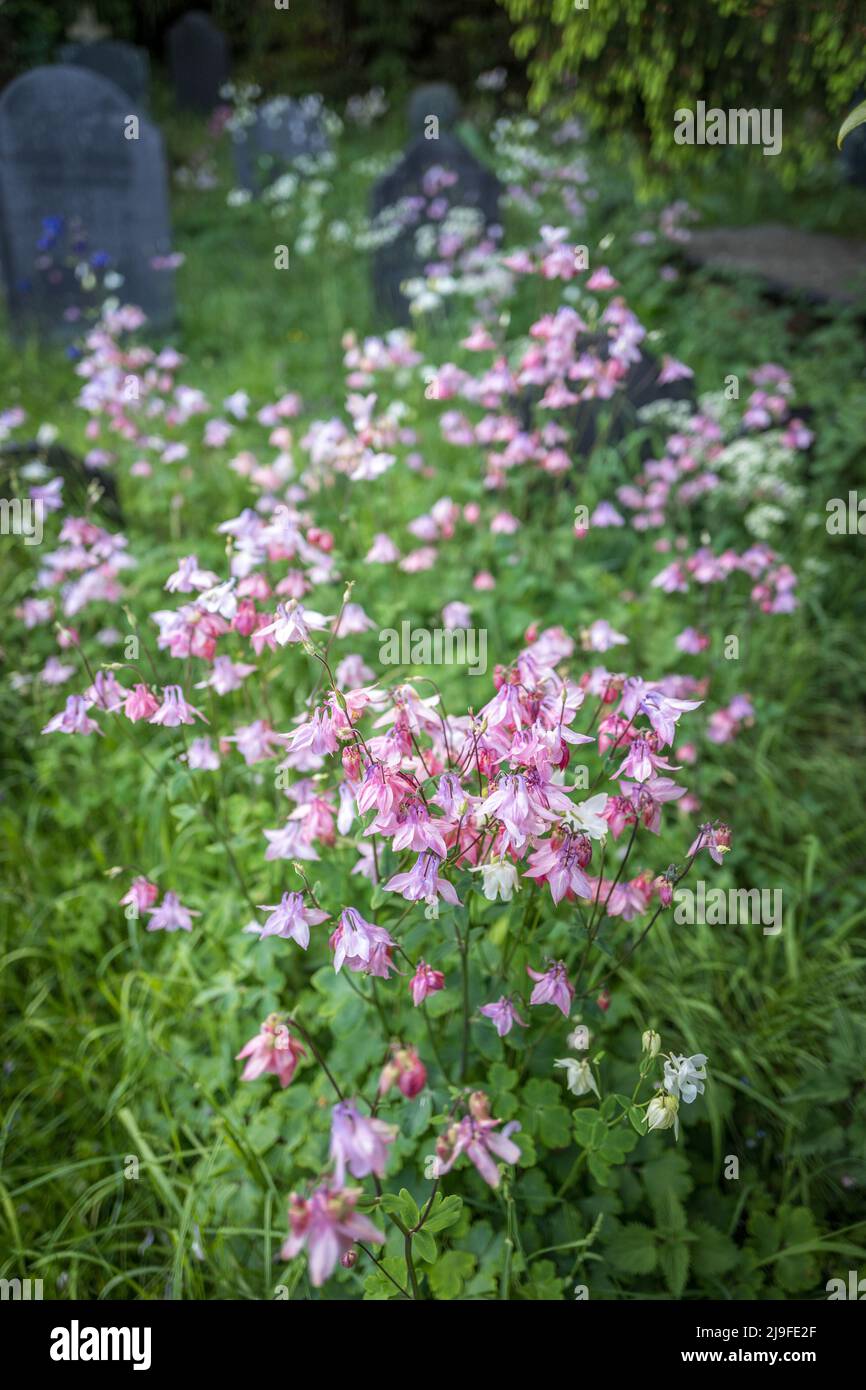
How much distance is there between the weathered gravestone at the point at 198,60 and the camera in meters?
13.1

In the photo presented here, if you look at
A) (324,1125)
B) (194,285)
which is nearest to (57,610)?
(324,1125)

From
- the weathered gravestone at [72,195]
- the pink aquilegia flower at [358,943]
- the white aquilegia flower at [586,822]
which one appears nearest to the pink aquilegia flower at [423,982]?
the pink aquilegia flower at [358,943]

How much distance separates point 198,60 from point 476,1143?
15.6 metres

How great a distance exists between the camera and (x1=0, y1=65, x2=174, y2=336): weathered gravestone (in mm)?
5812

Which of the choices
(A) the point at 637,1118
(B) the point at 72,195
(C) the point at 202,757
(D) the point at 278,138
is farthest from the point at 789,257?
(D) the point at 278,138

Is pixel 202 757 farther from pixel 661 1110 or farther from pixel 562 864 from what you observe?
pixel 661 1110

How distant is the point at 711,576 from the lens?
282cm

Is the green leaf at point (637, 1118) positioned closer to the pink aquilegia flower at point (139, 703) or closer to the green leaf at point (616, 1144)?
the green leaf at point (616, 1144)

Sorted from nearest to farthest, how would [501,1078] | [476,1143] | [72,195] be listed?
[476,1143], [501,1078], [72,195]

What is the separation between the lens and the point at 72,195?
6.06 m

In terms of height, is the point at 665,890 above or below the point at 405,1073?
above

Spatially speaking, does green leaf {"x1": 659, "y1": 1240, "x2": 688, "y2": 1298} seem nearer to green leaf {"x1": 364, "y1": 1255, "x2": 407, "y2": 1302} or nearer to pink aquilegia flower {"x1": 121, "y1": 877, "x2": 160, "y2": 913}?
green leaf {"x1": 364, "y1": 1255, "x2": 407, "y2": 1302}

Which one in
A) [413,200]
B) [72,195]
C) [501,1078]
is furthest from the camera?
[72,195]

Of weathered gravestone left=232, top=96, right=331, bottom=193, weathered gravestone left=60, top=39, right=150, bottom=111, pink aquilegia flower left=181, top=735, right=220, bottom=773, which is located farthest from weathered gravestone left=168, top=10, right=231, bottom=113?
pink aquilegia flower left=181, top=735, right=220, bottom=773
